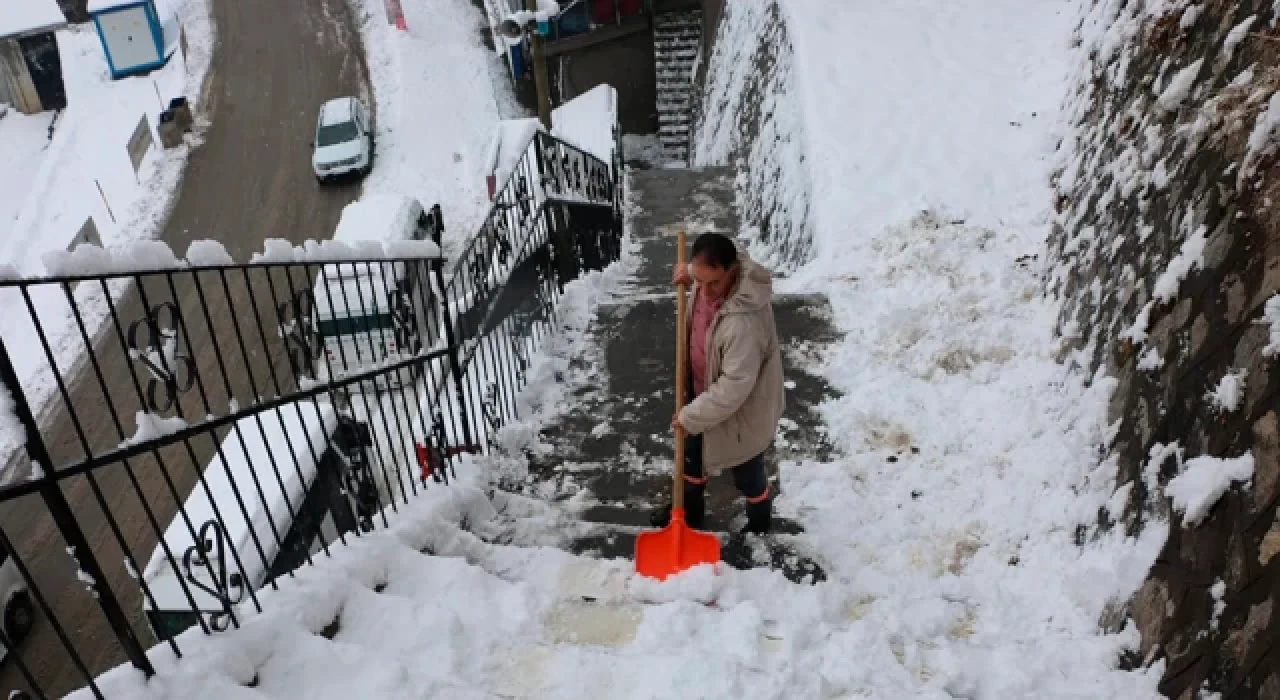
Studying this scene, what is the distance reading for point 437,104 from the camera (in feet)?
64.5

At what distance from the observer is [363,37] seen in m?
22.1

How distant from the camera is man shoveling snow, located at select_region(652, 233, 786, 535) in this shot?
336 cm

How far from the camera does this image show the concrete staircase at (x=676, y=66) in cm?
1759

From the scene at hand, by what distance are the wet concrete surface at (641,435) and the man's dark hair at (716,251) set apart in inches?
51.9

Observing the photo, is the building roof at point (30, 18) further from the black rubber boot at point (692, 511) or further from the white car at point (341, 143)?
the black rubber boot at point (692, 511)

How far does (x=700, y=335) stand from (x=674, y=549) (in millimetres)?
948

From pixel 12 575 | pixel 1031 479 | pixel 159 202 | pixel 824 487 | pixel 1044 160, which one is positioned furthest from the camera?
pixel 159 202

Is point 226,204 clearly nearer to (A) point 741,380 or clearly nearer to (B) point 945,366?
(B) point 945,366

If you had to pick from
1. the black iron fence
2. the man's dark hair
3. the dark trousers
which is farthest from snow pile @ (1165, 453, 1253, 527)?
the black iron fence

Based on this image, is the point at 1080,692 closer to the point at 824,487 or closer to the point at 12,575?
the point at 824,487

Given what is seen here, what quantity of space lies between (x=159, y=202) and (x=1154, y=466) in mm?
19271

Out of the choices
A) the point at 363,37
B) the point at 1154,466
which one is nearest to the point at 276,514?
the point at 1154,466

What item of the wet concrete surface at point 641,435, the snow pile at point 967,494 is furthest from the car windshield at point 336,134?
the snow pile at point 967,494

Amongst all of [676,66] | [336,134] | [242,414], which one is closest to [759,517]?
[242,414]
